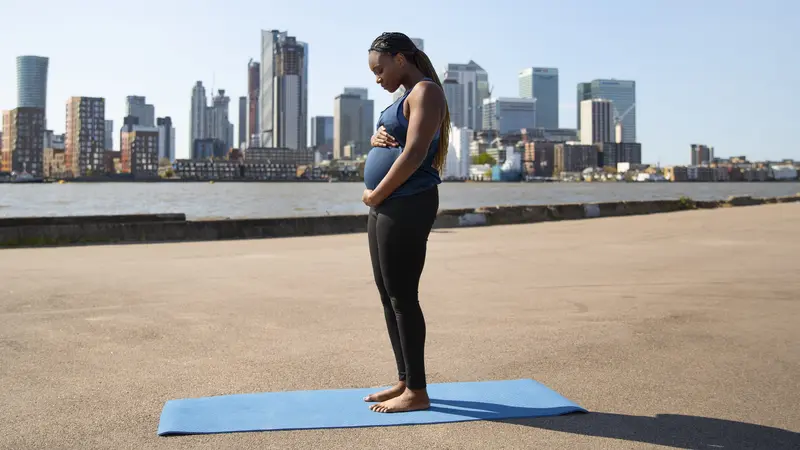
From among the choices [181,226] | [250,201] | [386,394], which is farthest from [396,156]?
[250,201]

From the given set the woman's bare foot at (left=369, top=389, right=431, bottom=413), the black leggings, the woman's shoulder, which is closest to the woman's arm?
the woman's shoulder

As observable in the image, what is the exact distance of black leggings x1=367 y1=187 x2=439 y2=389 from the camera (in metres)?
3.92

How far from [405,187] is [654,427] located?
1.64 m

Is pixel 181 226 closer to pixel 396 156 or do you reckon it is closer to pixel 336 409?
pixel 336 409

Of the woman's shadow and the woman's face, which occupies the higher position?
the woman's face

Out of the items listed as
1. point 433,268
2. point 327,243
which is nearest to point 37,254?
point 327,243

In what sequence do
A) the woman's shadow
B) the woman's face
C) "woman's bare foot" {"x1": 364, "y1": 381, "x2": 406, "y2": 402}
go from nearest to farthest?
the woman's shadow, the woman's face, "woman's bare foot" {"x1": 364, "y1": 381, "x2": 406, "y2": 402}

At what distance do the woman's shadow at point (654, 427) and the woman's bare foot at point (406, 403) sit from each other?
0.10 m

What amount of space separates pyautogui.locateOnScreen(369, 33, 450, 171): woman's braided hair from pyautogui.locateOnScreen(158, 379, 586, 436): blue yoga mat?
1.25 m

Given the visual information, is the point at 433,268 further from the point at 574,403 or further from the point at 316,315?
the point at 574,403

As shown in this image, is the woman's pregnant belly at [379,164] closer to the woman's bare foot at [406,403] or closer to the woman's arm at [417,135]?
the woman's arm at [417,135]

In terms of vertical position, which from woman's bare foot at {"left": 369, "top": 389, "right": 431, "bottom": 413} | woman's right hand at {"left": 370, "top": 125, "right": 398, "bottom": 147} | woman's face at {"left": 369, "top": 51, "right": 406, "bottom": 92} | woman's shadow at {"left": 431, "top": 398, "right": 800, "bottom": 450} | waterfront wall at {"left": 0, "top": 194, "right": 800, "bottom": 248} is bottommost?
woman's shadow at {"left": 431, "top": 398, "right": 800, "bottom": 450}

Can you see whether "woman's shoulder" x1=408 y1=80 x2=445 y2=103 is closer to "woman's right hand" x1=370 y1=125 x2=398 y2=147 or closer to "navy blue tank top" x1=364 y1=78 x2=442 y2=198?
"navy blue tank top" x1=364 y1=78 x2=442 y2=198

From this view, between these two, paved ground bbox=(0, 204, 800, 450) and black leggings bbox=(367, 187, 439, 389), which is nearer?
paved ground bbox=(0, 204, 800, 450)
